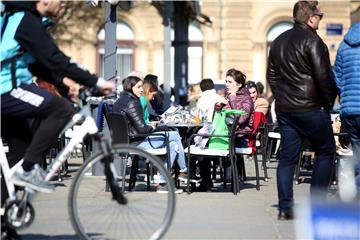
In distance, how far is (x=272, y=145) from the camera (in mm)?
18688

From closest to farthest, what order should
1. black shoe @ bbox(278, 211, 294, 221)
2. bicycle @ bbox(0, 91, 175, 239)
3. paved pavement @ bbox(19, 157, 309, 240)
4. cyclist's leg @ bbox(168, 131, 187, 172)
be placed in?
1. bicycle @ bbox(0, 91, 175, 239)
2. paved pavement @ bbox(19, 157, 309, 240)
3. black shoe @ bbox(278, 211, 294, 221)
4. cyclist's leg @ bbox(168, 131, 187, 172)

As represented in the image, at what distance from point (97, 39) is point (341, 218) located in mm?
41120

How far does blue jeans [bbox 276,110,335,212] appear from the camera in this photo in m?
9.07

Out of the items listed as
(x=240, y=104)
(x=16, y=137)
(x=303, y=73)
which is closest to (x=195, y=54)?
(x=240, y=104)

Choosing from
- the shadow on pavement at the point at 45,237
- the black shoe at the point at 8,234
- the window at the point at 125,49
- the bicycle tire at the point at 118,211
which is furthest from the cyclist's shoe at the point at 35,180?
the window at the point at 125,49

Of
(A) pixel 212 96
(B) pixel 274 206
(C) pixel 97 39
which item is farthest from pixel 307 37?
(C) pixel 97 39

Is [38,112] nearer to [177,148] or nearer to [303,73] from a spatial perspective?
[303,73]

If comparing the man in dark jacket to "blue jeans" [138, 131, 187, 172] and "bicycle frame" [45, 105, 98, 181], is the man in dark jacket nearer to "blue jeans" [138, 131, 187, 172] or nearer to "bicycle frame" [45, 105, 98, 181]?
"blue jeans" [138, 131, 187, 172]

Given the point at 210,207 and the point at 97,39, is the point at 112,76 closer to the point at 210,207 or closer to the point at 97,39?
the point at 210,207

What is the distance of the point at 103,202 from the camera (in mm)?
7152

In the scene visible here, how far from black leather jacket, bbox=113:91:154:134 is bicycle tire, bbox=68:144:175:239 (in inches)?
167

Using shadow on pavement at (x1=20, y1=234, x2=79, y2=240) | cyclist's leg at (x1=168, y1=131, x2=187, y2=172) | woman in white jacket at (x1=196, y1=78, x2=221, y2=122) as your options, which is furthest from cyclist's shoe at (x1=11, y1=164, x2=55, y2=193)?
woman in white jacket at (x1=196, y1=78, x2=221, y2=122)

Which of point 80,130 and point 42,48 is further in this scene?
point 80,130

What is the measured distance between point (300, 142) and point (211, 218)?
3.58 ft
